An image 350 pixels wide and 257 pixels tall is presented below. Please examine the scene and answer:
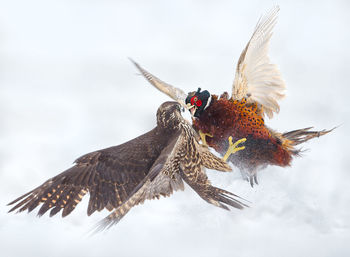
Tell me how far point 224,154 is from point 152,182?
4.54 feet

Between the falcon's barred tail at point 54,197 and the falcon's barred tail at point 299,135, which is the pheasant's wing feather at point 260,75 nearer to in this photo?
the falcon's barred tail at point 299,135

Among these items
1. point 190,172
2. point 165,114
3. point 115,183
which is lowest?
point 190,172

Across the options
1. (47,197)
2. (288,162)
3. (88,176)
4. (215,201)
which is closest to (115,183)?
(88,176)

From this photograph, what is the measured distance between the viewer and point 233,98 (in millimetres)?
6098

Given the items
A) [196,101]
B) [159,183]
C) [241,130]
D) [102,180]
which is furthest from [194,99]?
[102,180]

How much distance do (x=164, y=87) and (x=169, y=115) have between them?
35cm

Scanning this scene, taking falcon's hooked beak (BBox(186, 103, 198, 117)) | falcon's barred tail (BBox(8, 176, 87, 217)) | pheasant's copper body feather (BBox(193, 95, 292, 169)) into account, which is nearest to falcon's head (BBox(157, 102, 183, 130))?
falcon's hooked beak (BBox(186, 103, 198, 117))

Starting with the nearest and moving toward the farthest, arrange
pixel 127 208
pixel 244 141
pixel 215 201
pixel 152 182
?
pixel 127 208
pixel 152 182
pixel 215 201
pixel 244 141

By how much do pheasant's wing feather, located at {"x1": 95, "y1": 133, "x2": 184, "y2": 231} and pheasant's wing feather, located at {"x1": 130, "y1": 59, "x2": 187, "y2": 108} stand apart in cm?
49

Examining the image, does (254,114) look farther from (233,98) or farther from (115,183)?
(115,183)

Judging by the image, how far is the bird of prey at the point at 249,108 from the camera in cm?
582

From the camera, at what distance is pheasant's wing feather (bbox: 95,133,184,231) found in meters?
4.36

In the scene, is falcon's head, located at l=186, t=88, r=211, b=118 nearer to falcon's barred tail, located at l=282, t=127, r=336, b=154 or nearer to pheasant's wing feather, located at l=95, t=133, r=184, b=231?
pheasant's wing feather, located at l=95, t=133, r=184, b=231

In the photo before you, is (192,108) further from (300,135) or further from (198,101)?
(300,135)
